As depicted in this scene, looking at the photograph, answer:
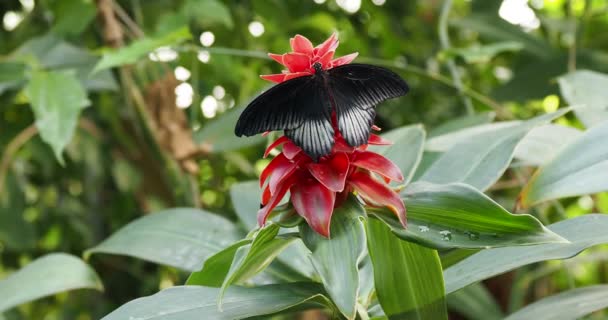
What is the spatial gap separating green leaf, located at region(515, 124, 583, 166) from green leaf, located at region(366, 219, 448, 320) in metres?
0.24

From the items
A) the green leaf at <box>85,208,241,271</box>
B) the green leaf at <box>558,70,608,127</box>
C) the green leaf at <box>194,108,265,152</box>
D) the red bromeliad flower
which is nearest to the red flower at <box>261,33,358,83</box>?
the red bromeliad flower

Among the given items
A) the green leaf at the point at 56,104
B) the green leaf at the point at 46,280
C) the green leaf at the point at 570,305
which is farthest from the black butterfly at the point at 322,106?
the green leaf at the point at 56,104

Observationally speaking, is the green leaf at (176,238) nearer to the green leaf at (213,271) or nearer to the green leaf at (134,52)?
the green leaf at (213,271)

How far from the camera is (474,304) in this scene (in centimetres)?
93

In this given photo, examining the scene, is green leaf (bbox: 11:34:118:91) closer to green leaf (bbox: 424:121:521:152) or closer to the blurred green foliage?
the blurred green foliage

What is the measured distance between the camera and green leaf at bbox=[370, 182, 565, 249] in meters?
0.36

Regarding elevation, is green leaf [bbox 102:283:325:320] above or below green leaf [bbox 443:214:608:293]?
below

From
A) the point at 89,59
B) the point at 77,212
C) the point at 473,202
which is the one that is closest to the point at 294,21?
the point at 89,59

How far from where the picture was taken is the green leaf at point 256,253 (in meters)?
0.37

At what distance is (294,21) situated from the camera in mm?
1257

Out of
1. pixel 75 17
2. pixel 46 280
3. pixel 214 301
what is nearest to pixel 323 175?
pixel 214 301

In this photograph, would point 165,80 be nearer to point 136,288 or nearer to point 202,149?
point 202,149

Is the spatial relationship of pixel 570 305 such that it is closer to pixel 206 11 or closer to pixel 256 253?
pixel 256 253

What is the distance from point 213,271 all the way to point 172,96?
522 millimetres
